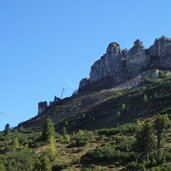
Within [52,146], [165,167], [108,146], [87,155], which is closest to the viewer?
[165,167]

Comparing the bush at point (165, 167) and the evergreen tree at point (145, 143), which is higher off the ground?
the evergreen tree at point (145, 143)

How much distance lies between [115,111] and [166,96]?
17919 mm

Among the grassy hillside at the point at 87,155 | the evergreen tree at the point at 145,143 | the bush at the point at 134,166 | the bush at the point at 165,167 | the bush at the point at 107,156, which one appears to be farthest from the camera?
the bush at the point at 107,156

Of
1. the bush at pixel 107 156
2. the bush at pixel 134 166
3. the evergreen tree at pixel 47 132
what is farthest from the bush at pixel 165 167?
the evergreen tree at pixel 47 132

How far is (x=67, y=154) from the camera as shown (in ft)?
357

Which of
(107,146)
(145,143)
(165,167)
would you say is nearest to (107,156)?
(107,146)

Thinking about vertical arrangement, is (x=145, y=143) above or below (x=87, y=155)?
below

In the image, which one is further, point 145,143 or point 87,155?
point 87,155

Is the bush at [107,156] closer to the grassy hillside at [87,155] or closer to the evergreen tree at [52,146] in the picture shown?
the grassy hillside at [87,155]

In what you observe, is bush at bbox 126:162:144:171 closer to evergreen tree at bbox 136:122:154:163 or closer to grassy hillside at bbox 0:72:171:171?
grassy hillside at bbox 0:72:171:171

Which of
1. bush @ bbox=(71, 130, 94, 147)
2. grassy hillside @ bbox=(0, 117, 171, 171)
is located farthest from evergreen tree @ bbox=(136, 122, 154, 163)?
bush @ bbox=(71, 130, 94, 147)

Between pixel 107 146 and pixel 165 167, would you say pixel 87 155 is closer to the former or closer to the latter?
pixel 107 146

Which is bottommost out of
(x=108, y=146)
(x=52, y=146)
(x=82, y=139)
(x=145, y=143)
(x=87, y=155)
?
(x=145, y=143)

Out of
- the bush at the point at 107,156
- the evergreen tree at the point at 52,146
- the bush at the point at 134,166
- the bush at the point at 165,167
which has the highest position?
the evergreen tree at the point at 52,146
